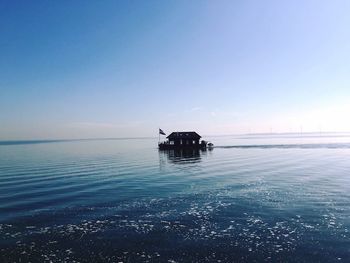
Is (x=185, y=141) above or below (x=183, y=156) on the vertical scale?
above

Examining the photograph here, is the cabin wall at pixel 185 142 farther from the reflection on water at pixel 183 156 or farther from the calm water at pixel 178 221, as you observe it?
the calm water at pixel 178 221

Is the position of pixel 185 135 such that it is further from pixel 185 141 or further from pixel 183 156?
pixel 183 156

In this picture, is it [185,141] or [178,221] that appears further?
[185,141]

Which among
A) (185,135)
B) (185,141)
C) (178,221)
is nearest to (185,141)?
(185,141)

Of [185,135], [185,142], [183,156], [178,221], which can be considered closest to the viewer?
[178,221]

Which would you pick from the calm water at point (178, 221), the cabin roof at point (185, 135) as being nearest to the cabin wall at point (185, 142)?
the cabin roof at point (185, 135)

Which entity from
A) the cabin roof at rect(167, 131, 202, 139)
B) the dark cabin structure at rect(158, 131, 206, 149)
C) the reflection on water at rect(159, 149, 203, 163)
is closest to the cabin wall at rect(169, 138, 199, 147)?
the dark cabin structure at rect(158, 131, 206, 149)

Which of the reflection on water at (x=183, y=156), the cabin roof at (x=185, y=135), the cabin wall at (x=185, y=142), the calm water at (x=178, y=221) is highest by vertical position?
the cabin roof at (x=185, y=135)

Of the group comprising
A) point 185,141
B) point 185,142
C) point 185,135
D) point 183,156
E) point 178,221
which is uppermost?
point 185,135

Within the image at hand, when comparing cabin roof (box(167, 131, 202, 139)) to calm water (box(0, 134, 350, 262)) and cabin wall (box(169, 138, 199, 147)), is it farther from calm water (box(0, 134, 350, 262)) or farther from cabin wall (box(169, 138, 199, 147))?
calm water (box(0, 134, 350, 262))

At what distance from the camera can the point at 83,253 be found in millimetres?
17500

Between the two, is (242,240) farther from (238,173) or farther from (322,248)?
(238,173)

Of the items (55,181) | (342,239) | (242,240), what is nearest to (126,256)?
(242,240)

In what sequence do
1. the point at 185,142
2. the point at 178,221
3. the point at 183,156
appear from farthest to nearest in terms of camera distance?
the point at 185,142 → the point at 183,156 → the point at 178,221
